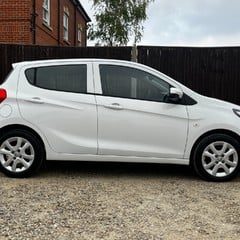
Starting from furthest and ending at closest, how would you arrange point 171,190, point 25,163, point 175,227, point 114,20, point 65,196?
1. point 114,20
2. point 25,163
3. point 171,190
4. point 65,196
5. point 175,227

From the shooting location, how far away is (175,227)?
499 centimetres

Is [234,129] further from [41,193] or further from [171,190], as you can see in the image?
[41,193]

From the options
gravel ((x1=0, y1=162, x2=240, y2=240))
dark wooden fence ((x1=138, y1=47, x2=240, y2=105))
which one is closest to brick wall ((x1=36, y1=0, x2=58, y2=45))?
dark wooden fence ((x1=138, y1=47, x2=240, y2=105))

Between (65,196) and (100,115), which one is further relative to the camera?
(100,115)

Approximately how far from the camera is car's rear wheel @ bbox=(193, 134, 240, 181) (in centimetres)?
699

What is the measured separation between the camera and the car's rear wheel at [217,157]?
6.99 metres

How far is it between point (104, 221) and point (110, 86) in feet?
8.48

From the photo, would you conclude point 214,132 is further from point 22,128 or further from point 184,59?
point 184,59

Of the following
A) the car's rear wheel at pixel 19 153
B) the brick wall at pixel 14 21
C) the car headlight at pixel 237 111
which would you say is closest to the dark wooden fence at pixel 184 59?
the car headlight at pixel 237 111

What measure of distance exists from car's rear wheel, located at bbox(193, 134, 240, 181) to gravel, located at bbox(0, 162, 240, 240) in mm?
148

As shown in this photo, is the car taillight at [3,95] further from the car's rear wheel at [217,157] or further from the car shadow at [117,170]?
the car's rear wheel at [217,157]

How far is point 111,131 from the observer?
701cm

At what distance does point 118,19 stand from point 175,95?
15.5 meters

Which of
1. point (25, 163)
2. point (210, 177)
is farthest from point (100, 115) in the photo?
point (210, 177)
